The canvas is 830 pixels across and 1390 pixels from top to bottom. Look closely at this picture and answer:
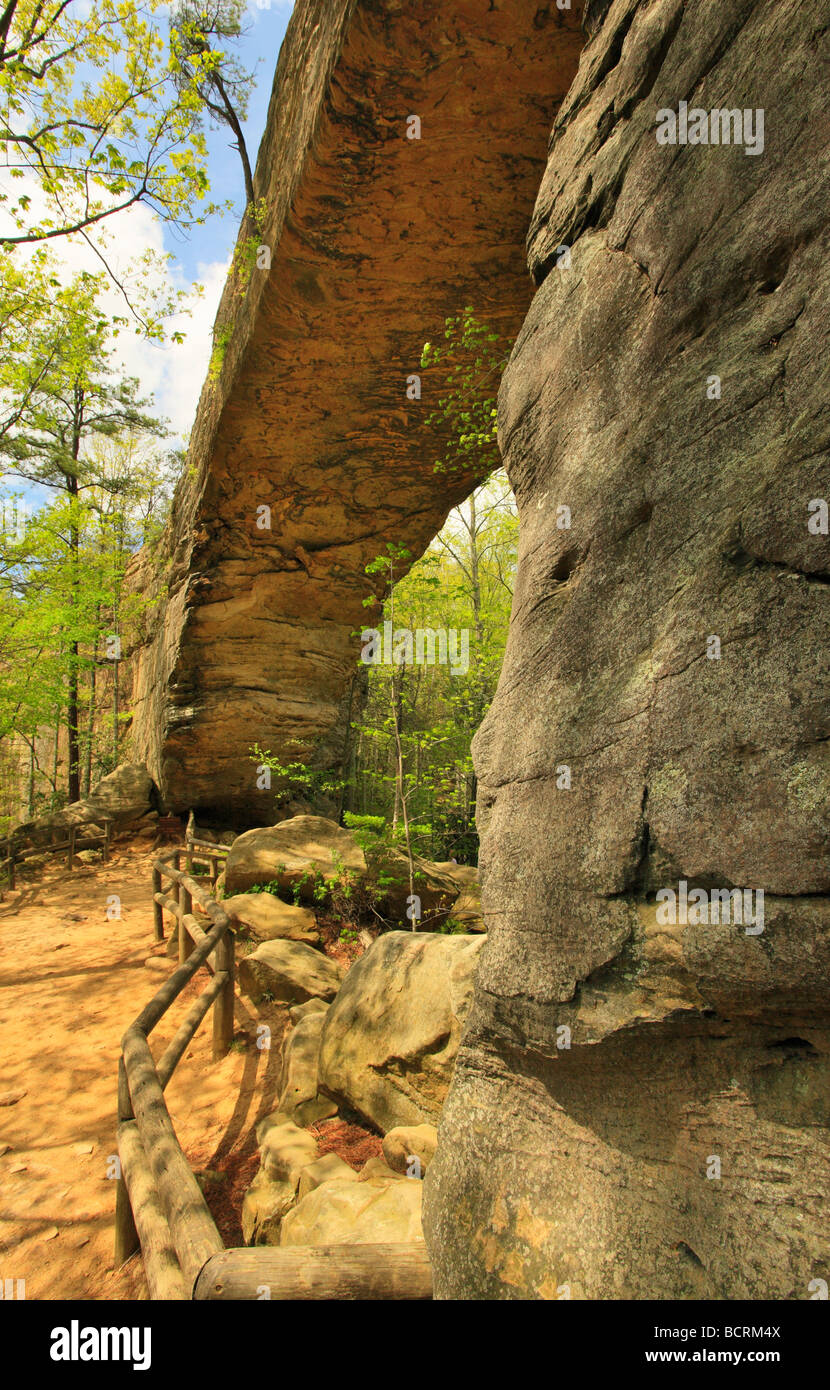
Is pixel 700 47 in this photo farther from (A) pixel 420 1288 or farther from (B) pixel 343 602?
(B) pixel 343 602

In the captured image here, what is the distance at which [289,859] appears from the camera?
7.91 m

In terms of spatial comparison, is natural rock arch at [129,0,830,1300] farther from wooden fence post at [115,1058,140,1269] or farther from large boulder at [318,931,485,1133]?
wooden fence post at [115,1058,140,1269]

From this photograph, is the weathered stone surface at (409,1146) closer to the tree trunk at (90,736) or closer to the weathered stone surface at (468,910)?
the weathered stone surface at (468,910)

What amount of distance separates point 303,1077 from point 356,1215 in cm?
149

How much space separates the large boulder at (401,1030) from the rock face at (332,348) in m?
5.74

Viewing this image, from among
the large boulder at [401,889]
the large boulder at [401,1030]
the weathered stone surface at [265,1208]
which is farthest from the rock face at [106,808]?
the weathered stone surface at [265,1208]

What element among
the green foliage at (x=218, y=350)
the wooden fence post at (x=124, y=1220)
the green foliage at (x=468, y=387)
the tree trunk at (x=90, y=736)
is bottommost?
the wooden fence post at (x=124, y=1220)

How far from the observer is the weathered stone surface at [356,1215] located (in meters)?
2.63

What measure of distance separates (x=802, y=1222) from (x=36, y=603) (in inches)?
647

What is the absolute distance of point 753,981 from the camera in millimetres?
1872

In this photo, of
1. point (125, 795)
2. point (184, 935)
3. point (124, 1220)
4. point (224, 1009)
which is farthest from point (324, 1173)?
point (125, 795)

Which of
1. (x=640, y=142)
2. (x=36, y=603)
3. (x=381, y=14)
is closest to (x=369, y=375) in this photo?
(x=381, y=14)

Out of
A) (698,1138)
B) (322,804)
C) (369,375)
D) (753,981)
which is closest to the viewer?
(753,981)

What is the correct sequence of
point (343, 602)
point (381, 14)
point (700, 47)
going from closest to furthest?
point (700, 47) < point (381, 14) < point (343, 602)
